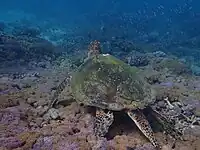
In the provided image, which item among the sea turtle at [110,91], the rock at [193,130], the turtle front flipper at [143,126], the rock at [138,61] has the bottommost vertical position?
the rock at [193,130]

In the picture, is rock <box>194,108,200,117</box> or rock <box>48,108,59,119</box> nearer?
rock <box>48,108,59,119</box>

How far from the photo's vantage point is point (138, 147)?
5000mm

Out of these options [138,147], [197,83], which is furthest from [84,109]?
[197,83]

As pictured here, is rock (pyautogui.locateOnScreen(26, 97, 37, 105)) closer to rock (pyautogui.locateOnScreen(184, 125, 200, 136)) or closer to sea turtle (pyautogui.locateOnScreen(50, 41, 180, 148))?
sea turtle (pyautogui.locateOnScreen(50, 41, 180, 148))

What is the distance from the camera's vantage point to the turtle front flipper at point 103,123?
5.10m

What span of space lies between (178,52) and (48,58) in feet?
35.1

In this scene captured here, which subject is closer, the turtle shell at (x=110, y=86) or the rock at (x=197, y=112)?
Result: the turtle shell at (x=110, y=86)

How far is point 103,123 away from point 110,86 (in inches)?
29.5

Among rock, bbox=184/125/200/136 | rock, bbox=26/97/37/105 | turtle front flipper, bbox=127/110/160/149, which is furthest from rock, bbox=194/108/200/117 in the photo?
rock, bbox=26/97/37/105

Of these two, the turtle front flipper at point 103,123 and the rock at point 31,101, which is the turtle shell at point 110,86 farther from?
the rock at point 31,101

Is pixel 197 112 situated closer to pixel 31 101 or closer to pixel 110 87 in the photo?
pixel 110 87

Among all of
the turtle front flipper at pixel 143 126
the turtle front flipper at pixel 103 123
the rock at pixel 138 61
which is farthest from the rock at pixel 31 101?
the rock at pixel 138 61

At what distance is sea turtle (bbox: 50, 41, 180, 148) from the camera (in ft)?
16.8

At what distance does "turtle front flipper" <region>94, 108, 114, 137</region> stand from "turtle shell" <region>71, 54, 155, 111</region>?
0.15 metres
